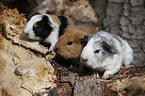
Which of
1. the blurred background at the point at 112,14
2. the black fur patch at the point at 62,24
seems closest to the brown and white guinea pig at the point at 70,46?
the black fur patch at the point at 62,24

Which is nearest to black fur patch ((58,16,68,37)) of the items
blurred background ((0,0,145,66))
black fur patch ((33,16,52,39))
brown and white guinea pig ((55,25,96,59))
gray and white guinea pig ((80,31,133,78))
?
black fur patch ((33,16,52,39))

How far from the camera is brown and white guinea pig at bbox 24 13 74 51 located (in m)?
3.53

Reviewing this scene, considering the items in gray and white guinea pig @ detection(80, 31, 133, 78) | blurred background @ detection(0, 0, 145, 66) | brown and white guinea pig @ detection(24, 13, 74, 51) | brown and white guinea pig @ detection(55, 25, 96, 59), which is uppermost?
blurred background @ detection(0, 0, 145, 66)

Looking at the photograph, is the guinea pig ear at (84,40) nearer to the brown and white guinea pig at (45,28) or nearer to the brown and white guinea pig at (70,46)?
the brown and white guinea pig at (70,46)

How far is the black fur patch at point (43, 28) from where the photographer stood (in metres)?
3.62

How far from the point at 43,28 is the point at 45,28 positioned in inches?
2.2

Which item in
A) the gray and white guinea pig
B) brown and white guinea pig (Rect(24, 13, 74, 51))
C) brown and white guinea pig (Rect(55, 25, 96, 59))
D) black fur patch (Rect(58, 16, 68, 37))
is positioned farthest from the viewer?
black fur patch (Rect(58, 16, 68, 37))

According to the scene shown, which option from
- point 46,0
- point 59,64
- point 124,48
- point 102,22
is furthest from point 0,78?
point 102,22

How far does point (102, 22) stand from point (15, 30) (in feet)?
10.2

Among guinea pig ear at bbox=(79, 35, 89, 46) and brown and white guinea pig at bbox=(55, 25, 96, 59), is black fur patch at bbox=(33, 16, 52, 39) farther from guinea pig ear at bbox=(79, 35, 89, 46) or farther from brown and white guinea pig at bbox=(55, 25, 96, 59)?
guinea pig ear at bbox=(79, 35, 89, 46)

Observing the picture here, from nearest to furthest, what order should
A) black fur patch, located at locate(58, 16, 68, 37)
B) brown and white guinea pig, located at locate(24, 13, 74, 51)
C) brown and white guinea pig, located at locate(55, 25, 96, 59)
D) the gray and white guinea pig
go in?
the gray and white guinea pig → brown and white guinea pig, located at locate(55, 25, 96, 59) → brown and white guinea pig, located at locate(24, 13, 74, 51) → black fur patch, located at locate(58, 16, 68, 37)

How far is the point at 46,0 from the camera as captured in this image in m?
5.27

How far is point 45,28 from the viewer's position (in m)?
3.75

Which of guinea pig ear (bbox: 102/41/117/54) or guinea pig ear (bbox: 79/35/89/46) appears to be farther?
guinea pig ear (bbox: 79/35/89/46)
